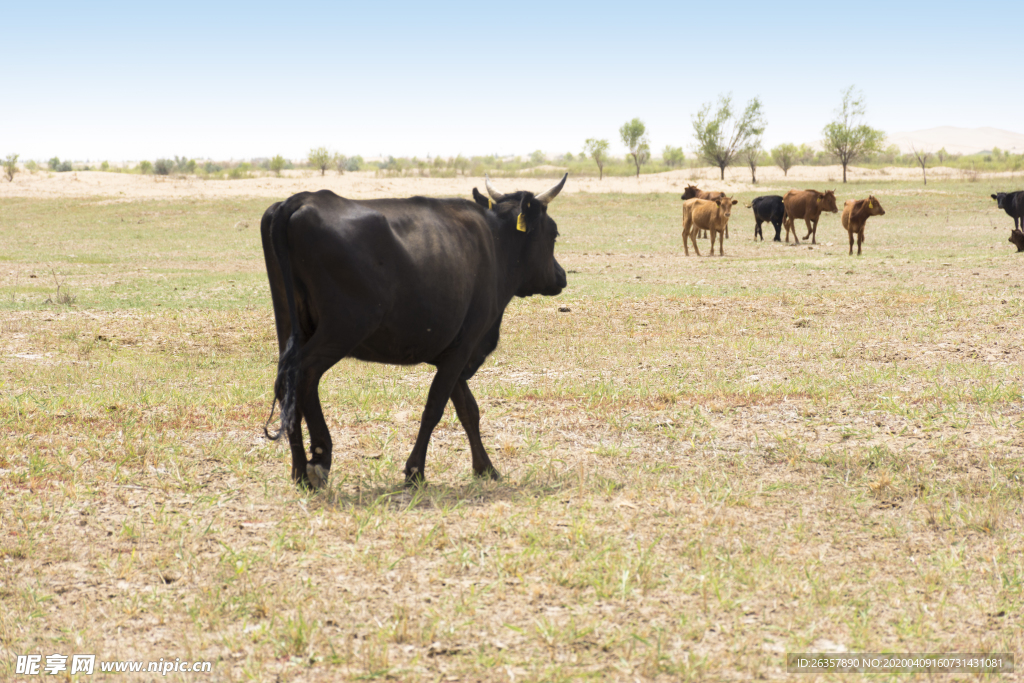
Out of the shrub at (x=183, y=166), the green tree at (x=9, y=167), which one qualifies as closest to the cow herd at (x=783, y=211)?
the green tree at (x=9, y=167)

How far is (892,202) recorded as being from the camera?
45.8m

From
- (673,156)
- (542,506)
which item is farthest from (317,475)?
(673,156)

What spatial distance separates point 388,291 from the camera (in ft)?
17.5

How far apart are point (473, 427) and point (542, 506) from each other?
955 mm

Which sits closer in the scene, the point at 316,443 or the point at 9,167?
the point at 316,443

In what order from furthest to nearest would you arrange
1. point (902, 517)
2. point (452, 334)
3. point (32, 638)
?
point (452, 334) → point (902, 517) → point (32, 638)

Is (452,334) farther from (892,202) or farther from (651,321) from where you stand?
(892,202)

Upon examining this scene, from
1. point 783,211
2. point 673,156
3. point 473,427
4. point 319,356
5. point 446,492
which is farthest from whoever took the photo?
point 673,156

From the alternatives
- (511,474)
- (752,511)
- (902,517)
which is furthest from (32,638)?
(902,517)

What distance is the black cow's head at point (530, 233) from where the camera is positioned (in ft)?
21.7

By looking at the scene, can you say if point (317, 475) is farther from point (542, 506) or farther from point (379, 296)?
point (542, 506)

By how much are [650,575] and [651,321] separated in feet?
31.8

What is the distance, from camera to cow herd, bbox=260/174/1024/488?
17.0ft

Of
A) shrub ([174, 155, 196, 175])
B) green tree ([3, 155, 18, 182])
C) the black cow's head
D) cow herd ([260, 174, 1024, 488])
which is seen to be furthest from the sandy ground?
cow herd ([260, 174, 1024, 488])
